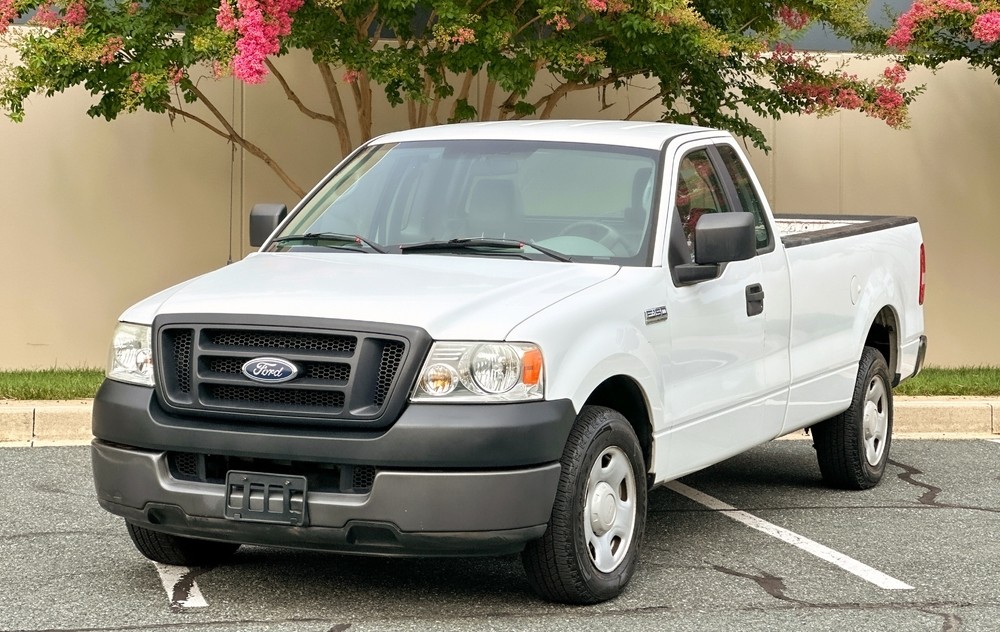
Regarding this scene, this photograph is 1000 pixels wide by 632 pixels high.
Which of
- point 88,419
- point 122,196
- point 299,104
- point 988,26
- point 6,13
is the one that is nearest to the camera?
point 88,419

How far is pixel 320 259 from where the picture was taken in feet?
20.9

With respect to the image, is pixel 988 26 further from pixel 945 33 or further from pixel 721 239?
pixel 721 239

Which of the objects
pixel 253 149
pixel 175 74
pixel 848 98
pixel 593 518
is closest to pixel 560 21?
pixel 175 74

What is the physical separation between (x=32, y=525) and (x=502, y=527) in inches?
118

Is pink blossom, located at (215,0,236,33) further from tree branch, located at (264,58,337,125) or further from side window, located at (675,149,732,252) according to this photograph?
side window, located at (675,149,732,252)

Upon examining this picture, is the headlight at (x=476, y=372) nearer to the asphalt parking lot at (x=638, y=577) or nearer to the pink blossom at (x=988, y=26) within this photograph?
the asphalt parking lot at (x=638, y=577)

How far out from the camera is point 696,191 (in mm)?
6957

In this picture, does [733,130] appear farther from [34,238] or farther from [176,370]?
[176,370]

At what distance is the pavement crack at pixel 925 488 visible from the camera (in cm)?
804

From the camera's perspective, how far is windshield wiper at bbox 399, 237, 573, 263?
20.6 ft

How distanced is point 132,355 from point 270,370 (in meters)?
0.68

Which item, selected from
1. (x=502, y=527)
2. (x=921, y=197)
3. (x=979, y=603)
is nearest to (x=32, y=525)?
(x=502, y=527)

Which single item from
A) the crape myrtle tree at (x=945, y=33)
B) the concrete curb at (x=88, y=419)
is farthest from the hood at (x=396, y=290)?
the crape myrtle tree at (x=945, y=33)

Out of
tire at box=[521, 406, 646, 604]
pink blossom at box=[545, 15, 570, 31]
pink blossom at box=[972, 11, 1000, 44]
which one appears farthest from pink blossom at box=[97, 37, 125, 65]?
tire at box=[521, 406, 646, 604]
